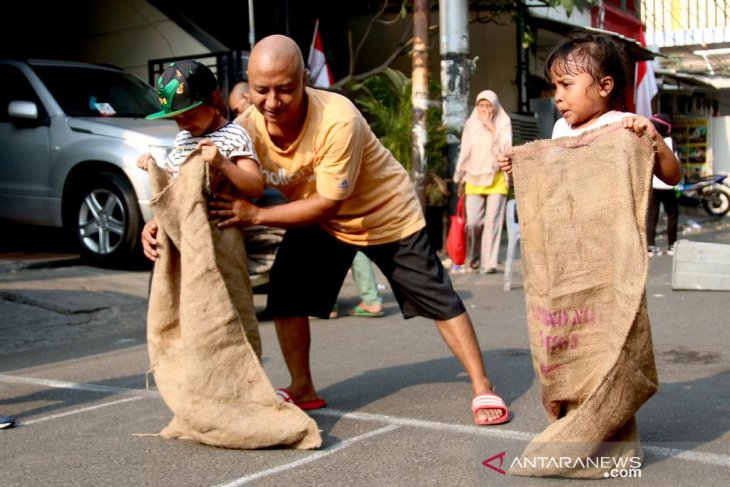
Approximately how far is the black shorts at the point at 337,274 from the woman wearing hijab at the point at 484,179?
20.6 feet

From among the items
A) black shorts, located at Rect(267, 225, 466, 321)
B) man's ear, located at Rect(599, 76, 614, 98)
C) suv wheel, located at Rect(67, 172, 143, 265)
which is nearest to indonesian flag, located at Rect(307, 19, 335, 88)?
suv wheel, located at Rect(67, 172, 143, 265)

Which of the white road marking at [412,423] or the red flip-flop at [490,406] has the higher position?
the red flip-flop at [490,406]

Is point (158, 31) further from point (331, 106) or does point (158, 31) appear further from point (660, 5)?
point (660, 5)

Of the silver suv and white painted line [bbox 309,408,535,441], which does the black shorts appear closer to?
white painted line [bbox 309,408,535,441]

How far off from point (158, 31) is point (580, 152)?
37.1ft

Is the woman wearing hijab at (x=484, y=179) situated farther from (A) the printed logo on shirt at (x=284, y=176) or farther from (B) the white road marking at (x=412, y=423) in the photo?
(A) the printed logo on shirt at (x=284, y=176)

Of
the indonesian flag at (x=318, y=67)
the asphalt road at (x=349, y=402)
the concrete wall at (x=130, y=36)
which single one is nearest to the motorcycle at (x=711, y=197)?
the indonesian flag at (x=318, y=67)

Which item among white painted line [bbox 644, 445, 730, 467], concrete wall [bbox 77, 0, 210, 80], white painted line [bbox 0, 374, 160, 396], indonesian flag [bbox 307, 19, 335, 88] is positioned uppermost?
concrete wall [bbox 77, 0, 210, 80]

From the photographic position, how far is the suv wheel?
966 centimetres

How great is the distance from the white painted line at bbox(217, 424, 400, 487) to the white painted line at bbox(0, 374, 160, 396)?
155cm

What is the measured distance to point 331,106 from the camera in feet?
14.5

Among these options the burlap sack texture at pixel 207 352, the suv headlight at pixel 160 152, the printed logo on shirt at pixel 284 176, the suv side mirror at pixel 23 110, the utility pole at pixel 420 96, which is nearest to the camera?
the burlap sack texture at pixel 207 352

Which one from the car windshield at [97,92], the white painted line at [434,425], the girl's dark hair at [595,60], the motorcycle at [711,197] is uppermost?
the car windshield at [97,92]

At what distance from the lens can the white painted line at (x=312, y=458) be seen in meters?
3.78
